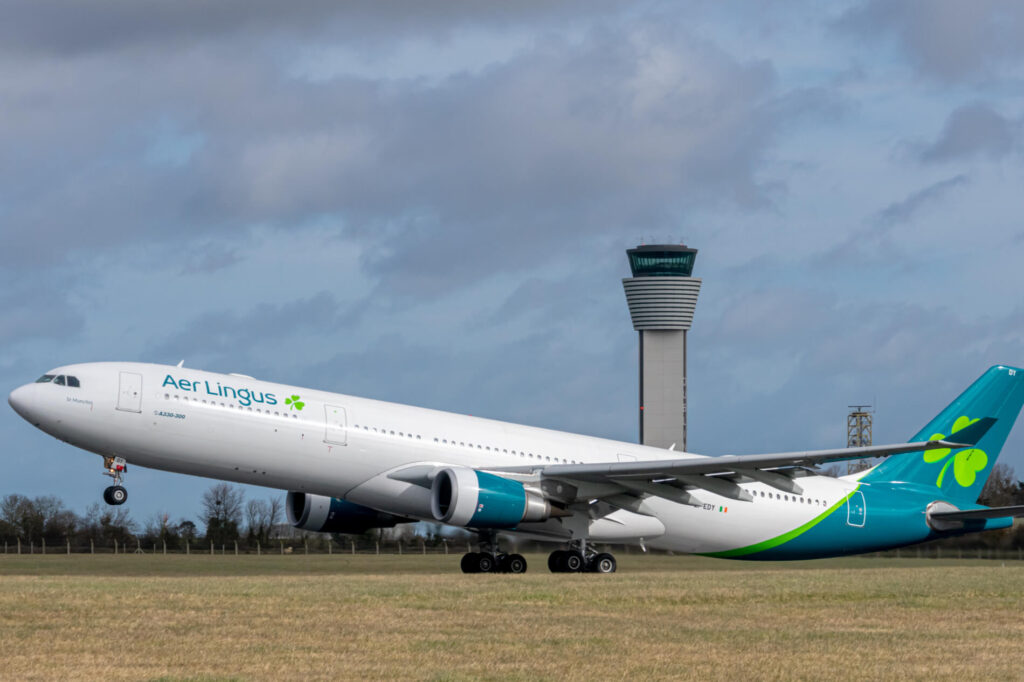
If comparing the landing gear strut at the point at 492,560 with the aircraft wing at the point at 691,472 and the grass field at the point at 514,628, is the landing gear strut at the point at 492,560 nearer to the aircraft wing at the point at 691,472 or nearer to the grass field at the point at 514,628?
the aircraft wing at the point at 691,472

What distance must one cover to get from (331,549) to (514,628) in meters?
31.4

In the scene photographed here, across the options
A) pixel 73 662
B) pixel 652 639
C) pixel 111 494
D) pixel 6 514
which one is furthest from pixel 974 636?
pixel 6 514

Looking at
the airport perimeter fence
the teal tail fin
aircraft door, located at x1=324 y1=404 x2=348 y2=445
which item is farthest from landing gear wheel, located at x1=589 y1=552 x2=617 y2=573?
the teal tail fin

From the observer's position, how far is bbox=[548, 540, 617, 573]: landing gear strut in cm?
3278

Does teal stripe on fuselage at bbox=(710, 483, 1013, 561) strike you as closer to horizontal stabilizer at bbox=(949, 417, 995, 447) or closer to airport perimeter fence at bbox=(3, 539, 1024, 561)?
horizontal stabilizer at bbox=(949, 417, 995, 447)

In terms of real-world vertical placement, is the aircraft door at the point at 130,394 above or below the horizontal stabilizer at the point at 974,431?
above

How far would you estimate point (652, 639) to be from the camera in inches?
682

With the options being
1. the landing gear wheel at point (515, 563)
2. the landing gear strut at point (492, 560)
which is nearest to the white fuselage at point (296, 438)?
the landing gear wheel at point (515, 563)

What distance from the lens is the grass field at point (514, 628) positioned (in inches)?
578

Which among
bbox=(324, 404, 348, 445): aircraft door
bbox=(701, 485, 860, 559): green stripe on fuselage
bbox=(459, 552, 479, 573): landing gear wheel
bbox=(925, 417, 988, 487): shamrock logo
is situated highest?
bbox=(324, 404, 348, 445): aircraft door

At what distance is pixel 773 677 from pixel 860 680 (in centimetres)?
90

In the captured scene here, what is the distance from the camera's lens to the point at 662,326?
6348 inches

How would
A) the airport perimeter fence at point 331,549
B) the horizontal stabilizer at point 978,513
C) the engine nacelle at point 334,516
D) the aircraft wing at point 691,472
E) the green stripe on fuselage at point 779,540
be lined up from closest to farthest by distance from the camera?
1. the aircraft wing at point 691,472
2. the horizontal stabilizer at point 978,513
3. the engine nacelle at point 334,516
4. the green stripe on fuselage at point 779,540
5. the airport perimeter fence at point 331,549

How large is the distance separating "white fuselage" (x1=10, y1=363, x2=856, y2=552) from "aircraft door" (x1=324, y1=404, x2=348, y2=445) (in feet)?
0.09
